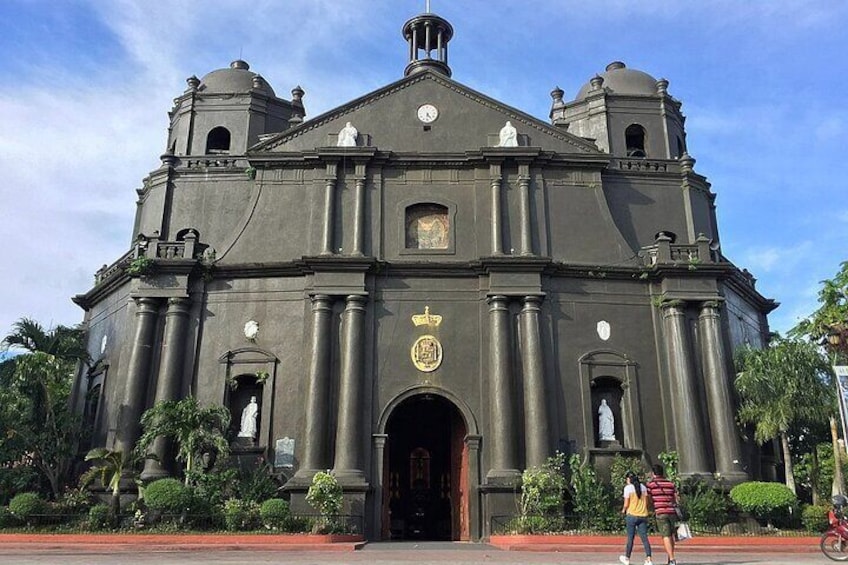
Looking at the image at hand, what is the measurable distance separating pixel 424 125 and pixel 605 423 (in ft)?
35.4

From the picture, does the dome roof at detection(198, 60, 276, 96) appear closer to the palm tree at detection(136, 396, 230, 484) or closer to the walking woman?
the palm tree at detection(136, 396, 230, 484)

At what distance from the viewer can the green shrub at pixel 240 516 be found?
16.4 metres

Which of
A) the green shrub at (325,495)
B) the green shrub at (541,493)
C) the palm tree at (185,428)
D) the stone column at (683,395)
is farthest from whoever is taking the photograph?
the stone column at (683,395)

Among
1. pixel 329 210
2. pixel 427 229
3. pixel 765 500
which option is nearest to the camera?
pixel 765 500

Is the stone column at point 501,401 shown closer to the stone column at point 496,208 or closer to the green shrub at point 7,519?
the stone column at point 496,208

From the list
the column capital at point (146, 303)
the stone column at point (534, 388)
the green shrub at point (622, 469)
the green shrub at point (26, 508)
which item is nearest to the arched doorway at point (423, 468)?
the stone column at point (534, 388)

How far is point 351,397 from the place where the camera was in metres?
19.3

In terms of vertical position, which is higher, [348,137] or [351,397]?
[348,137]

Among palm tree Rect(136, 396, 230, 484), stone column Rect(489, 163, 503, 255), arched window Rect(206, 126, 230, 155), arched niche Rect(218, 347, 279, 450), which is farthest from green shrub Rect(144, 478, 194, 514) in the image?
arched window Rect(206, 126, 230, 155)

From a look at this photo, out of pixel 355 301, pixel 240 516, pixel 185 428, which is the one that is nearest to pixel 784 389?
pixel 355 301

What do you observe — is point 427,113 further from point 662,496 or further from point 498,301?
point 662,496

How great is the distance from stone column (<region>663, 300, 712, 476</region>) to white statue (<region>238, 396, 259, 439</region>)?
460 inches

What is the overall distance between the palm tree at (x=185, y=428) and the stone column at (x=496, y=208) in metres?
9.08

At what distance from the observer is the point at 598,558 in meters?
13.3
